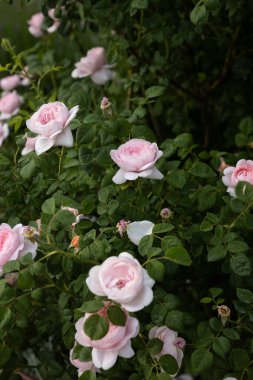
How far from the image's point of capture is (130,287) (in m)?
0.78

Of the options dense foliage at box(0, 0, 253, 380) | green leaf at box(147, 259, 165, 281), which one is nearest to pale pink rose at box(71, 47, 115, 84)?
dense foliage at box(0, 0, 253, 380)

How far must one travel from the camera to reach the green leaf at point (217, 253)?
0.97 meters

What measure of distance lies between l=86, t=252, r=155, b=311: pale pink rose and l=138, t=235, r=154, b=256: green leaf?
0.23 feet

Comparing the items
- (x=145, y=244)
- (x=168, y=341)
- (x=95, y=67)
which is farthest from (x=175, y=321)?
(x=95, y=67)

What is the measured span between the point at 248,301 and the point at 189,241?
0.19m

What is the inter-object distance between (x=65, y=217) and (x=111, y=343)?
253mm

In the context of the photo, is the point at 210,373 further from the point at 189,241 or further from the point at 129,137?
the point at 129,137

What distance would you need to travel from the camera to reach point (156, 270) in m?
0.85

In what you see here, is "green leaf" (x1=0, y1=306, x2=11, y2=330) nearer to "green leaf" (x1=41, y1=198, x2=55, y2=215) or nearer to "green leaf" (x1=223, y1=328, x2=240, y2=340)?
"green leaf" (x1=41, y1=198, x2=55, y2=215)

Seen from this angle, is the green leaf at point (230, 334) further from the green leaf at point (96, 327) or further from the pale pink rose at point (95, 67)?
the pale pink rose at point (95, 67)

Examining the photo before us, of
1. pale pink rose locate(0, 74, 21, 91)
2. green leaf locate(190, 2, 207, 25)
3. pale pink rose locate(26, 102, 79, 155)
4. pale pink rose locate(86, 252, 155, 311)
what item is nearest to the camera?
pale pink rose locate(86, 252, 155, 311)

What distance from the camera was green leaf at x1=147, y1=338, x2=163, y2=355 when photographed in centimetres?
89

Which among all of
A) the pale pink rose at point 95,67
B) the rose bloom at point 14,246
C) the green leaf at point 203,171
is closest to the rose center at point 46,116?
the rose bloom at point 14,246

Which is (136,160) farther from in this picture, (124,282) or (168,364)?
(168,364)
